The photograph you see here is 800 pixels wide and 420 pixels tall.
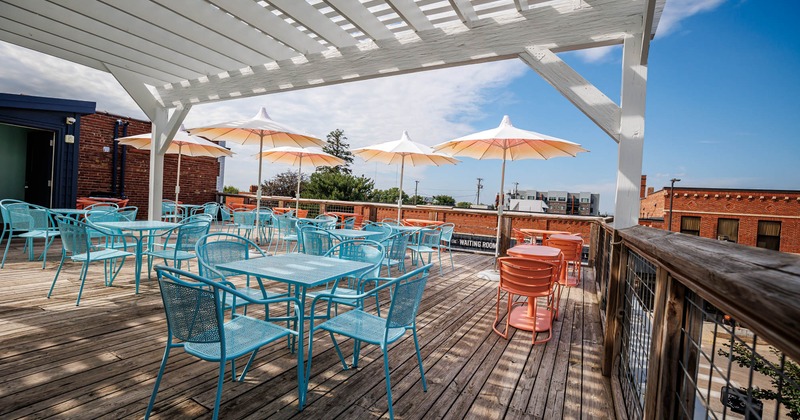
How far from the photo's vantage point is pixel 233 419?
80.4 inches

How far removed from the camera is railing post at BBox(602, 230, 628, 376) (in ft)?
9.04

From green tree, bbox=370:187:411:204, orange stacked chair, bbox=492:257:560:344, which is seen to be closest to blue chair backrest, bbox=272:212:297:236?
orange stacked chair, bbox=492:257:560:344

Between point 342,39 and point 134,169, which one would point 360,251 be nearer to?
point 342,39

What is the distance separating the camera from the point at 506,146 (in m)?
6.18

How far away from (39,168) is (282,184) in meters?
14.2

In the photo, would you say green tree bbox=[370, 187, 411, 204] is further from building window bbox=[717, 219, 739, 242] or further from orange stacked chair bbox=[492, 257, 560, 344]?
building window bbox=[717, 219, 739, 242]

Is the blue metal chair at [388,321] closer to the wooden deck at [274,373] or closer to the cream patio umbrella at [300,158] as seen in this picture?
the wooden deck at [274,373]

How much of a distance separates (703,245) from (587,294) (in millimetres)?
4519

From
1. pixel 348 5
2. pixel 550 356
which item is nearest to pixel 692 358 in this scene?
pixel 550 356

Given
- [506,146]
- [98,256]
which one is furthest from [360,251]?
[506,146]

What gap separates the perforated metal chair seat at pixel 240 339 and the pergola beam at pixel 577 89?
2.79m

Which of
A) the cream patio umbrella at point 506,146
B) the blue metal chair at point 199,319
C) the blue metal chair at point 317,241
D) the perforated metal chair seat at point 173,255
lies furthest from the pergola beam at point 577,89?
the perforated metal chair seat at point 173,255

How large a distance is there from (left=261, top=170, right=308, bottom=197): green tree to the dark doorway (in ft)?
38.4

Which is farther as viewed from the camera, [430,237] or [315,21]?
[430,237]
